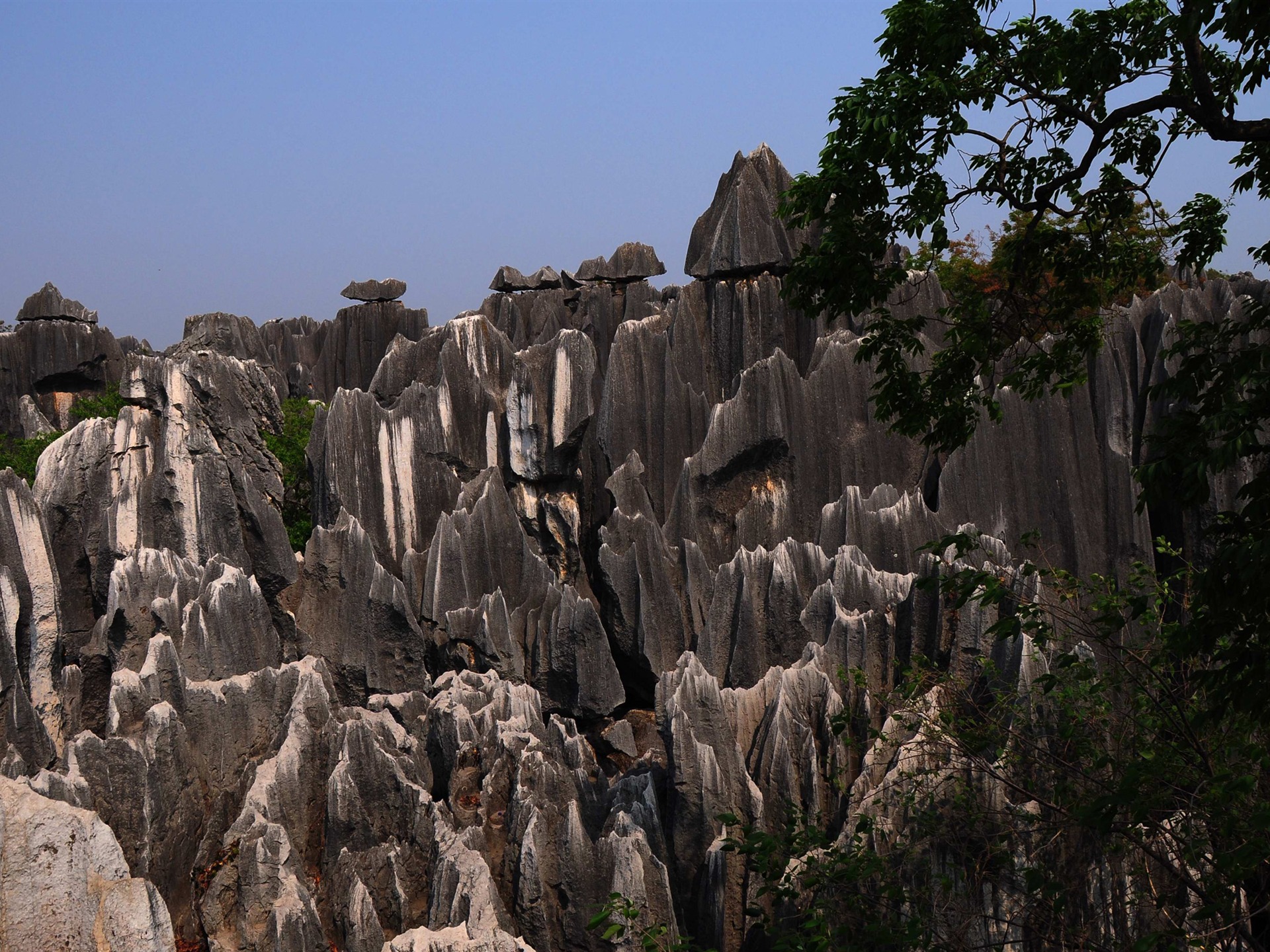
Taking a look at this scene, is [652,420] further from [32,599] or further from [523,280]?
[523,280]

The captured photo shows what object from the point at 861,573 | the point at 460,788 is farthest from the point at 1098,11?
the point at 460,788

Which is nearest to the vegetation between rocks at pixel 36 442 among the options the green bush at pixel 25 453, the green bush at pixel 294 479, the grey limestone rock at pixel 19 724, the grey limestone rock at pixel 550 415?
the green bush at pixel 25 453

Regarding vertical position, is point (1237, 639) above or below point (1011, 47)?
below

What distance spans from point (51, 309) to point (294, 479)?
2118 cm

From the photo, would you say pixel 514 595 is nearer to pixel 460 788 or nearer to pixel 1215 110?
pixel 460 788

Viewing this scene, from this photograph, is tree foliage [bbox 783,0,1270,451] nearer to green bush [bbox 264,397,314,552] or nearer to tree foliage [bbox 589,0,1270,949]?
tree foliage [bbox 589,0,1270,949]

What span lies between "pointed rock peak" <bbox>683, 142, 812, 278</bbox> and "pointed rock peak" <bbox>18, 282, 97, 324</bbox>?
2705cm

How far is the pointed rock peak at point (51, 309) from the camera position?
42062 millimetres

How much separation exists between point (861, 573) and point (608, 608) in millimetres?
6069

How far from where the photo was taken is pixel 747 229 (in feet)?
84.9

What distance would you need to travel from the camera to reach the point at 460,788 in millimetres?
14461

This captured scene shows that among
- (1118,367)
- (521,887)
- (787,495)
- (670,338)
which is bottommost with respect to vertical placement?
(521,887)

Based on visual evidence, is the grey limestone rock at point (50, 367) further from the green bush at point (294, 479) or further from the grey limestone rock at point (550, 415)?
the grey limestone rock at point (550, 415)

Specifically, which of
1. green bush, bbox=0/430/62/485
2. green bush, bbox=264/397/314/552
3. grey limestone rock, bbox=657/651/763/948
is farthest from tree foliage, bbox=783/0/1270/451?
green bush, bbox=0/430/62/485
